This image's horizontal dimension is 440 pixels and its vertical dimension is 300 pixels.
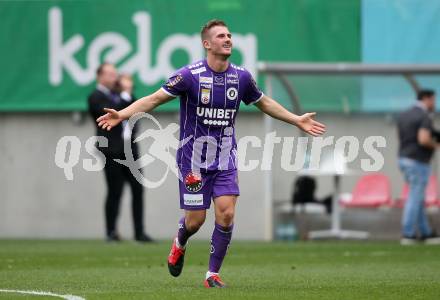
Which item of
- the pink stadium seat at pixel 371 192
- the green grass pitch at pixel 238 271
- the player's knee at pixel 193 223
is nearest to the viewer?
the green grass pitch at pixel 238 271

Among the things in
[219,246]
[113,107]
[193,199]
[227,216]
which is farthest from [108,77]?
[227,216]

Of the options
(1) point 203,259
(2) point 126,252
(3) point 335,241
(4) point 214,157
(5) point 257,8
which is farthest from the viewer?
(5) point 257,8

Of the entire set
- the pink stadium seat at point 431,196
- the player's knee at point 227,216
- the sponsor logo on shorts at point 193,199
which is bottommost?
the pink stadium seat at point 431,196

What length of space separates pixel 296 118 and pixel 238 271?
248cm

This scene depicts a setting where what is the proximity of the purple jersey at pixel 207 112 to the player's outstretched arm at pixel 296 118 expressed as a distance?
389mm

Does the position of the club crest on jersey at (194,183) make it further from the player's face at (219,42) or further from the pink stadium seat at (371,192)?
the pink stadium seat at (371,192)

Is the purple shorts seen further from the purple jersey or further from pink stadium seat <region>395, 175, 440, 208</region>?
pink stadium seat <region>395, 175, 440, 208</region>

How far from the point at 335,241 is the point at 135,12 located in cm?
551

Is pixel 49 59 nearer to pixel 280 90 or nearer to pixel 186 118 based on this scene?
pixel 280 90

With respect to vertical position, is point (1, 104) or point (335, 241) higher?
point (1, 104)

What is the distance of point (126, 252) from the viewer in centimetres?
1517

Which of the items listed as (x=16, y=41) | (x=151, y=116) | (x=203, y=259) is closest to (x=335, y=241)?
(x=151, y=116)

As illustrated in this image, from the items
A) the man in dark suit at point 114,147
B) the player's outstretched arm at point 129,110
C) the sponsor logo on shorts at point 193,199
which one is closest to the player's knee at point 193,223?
the sponsor logo on shorts at point 193,199

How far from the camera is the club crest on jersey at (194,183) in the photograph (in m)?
9.73
